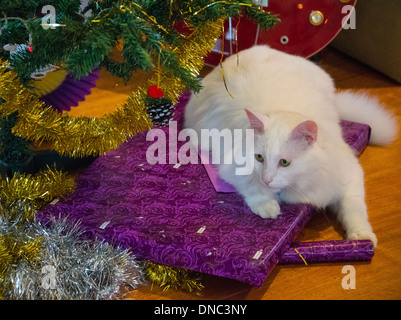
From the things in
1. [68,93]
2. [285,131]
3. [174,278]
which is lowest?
[174,278]

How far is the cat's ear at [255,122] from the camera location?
1235 mm

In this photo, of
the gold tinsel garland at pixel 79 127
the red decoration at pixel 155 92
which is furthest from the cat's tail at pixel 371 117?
the red decoration at pixel 155 92

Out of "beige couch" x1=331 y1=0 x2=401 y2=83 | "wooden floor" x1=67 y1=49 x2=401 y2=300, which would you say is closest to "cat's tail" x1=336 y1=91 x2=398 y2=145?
"wooden floor" x1=67 y1=49 x2=401 y2=300

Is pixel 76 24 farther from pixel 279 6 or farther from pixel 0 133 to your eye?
pixel 279 6

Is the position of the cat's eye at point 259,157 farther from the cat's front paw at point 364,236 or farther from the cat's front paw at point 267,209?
the cat's front paw at point 364,236

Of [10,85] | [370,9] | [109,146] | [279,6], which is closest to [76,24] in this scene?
[10,85]

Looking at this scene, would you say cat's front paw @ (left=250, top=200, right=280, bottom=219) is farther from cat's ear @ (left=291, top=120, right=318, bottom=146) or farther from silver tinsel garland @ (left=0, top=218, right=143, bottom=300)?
silver tinsel garland @ (left=0, top=218, right=143, bottom=300)

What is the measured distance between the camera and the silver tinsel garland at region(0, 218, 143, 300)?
114 centimetres

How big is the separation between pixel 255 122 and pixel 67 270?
22.2 inches

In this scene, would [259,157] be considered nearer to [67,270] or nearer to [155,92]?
[155,92]

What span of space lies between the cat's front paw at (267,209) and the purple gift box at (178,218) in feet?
0.05

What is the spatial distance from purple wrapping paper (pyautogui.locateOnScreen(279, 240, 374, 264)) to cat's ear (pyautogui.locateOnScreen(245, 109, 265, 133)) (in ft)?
1.02

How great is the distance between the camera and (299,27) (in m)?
1.98

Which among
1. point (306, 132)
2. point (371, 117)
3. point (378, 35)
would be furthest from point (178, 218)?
point (378, 35)
